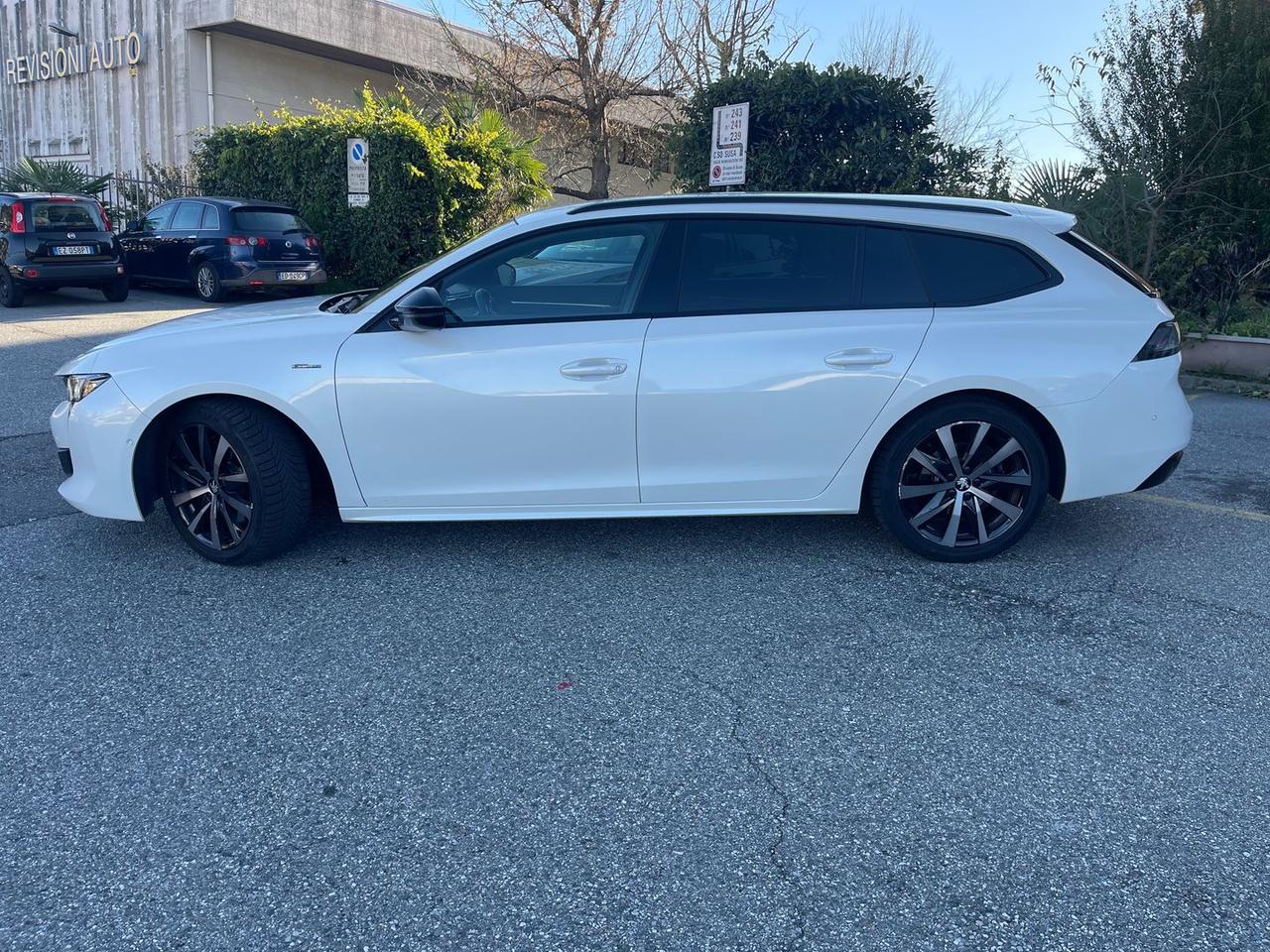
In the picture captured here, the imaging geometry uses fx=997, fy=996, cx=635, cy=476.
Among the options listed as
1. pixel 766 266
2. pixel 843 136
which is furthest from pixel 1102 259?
pixel 843 136

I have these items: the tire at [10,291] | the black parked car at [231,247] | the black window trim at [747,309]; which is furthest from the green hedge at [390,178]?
the black window trim at [747,309]

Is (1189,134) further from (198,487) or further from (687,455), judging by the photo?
(198,487)

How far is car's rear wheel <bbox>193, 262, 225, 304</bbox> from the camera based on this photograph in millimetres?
14406

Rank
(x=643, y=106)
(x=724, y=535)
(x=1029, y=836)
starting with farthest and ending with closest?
(x=643, y=106) → (x=724, y=535) → (x=1029, y=836)

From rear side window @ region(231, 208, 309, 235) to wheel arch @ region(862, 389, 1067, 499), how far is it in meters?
12.3

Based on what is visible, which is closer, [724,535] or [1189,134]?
[724,535]

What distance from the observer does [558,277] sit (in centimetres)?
450

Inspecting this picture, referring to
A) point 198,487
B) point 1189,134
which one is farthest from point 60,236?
point 1189,134

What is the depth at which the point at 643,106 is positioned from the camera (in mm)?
21781

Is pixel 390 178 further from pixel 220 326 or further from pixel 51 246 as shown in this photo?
pixel 220 326

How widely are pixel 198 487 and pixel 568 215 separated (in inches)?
82.2

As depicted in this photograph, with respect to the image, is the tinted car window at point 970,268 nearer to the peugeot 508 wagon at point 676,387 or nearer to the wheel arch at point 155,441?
the peugeot 508 wagon at point 676,387

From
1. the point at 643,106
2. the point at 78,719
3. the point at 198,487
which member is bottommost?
the point at 78,719

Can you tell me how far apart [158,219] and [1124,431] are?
15.2 metres
